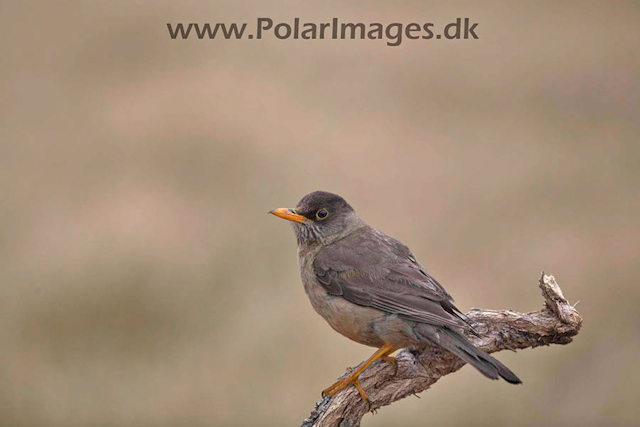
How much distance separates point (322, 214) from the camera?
5625mm

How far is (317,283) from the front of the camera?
5395 mm

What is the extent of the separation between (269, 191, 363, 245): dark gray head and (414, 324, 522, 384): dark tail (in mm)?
1125

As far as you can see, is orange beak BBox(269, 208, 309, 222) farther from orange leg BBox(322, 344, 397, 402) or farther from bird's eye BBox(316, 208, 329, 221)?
orange leg BBox(322, 344, 397, 402)

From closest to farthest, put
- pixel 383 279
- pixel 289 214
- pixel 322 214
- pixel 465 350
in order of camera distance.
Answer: pixel 465 350, pixel 383 279, pixel 289 214, pixel 322 214

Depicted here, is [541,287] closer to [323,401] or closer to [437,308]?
[437,308]

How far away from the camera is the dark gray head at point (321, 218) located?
557 cm

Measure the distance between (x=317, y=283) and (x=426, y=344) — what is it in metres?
0.96

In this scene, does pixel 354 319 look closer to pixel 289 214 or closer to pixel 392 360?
pixel 392 360

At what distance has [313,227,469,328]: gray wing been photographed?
4961 mm

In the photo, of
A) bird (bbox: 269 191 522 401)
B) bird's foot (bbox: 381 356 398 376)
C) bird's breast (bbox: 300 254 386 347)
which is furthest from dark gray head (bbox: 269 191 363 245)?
bird's foot (bbox: 381 356 398 376)

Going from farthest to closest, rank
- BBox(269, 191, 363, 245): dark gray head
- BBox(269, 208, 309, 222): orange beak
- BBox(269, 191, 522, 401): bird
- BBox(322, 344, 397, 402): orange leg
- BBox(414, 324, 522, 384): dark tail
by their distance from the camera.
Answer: BBox(269, 191, 363, 245): dark gray head
BBox(269, 208, 309, 222): orange beak
BBox(322, 344, 397, 402): orange leg
BBox(269, 191, 522, 401): bird
BBox(414, 324, 522, 384): dark tail

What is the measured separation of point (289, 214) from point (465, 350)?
1.70 m

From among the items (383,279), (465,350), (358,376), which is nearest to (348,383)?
(358,376)

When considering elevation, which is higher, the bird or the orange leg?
the bird
